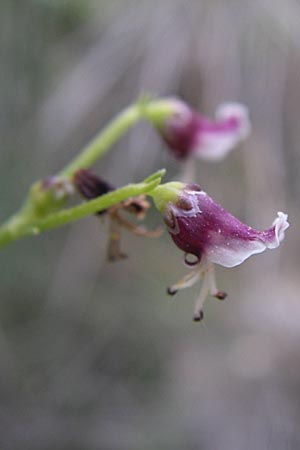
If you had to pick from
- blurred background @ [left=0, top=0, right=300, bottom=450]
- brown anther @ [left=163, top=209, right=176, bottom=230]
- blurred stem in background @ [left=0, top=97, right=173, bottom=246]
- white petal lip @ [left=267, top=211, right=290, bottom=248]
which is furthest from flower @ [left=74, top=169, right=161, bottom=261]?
blurred background @ [left=0, top=0, right=300, bottom=450]

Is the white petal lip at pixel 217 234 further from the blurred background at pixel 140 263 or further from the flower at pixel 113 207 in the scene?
the blurred background at pixel 140 263

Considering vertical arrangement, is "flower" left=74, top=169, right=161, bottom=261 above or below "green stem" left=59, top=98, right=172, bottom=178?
below

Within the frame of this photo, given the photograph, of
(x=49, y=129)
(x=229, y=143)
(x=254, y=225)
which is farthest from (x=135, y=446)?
(x=229, y=143)

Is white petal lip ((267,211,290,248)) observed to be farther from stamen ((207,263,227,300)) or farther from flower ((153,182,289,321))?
stamen ((207,263,227,300))

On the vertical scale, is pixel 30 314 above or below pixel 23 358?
above

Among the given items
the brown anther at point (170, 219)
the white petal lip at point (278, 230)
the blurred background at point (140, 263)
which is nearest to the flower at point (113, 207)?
the brown anther at point (170, 219)

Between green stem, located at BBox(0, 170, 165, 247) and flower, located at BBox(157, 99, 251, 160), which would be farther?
flower, located at BBox(157, 99, 251, 160)

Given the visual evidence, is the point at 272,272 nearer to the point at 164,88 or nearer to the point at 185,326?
the point at 185,326
